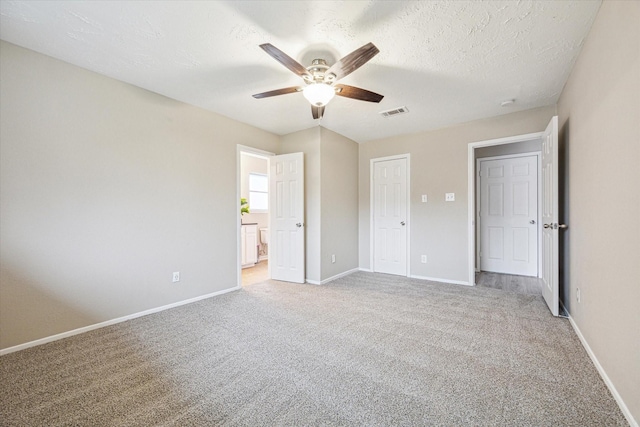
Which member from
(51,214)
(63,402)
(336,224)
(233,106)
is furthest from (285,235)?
(63,402)

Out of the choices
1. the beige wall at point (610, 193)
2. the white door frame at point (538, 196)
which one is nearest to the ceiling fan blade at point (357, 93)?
the beige wall at point (610, 193)

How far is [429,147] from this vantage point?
14.1 ft

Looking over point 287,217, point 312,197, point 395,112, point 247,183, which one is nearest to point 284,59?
point 395,112

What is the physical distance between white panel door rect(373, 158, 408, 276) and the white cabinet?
248cm

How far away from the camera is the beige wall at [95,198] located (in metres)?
2.14

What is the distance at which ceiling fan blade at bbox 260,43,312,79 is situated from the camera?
1.75 m

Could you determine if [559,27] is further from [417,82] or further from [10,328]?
[10,328]

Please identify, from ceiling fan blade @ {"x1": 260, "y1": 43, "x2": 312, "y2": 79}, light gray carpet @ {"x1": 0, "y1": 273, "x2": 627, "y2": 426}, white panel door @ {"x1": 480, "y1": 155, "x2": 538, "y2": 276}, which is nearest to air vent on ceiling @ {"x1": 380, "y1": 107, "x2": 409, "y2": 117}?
ceiling fan blade @ {"x1": 260, "y1": 43, "x2": 312, "y2": 79}

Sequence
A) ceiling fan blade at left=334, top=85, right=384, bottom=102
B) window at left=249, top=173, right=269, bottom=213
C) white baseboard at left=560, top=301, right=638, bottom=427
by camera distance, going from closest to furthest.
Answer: white baseboard at left=560, top=301, right=638, bottom=427
ceiling fan blade at left=334, top=85, right=384, bottom=102
window at left=249, top=173, right=269, bottom=213

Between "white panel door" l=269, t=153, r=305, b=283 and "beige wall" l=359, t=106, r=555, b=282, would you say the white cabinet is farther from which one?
"beige wall" l=359, t=106, r=555, b=282

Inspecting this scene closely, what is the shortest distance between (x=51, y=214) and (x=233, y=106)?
208 cm

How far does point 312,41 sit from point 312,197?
2.38m

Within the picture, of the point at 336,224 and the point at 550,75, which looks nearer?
the point at 550,75

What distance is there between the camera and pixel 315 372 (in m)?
1.81
